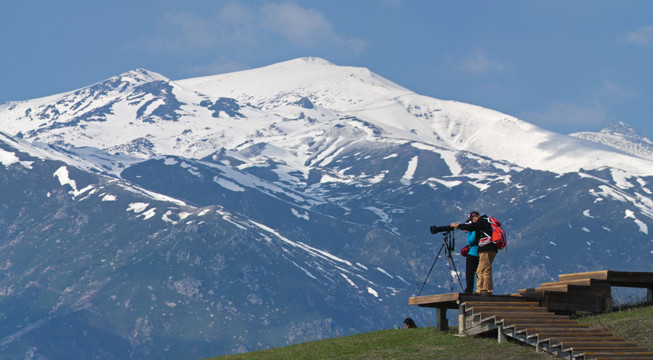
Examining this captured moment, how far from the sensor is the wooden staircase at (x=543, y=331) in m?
28.5

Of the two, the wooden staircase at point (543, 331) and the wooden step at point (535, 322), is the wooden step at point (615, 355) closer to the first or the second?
the wooden staircase at point (543, 331)

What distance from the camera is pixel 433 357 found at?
30594mm

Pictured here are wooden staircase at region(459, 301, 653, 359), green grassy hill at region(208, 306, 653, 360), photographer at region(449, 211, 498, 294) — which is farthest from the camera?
photographer at region(449, 211, 498, 294)

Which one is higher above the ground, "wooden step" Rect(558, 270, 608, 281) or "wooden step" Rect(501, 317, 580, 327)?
"wooden step" Rect(558, 270, 608, 281)

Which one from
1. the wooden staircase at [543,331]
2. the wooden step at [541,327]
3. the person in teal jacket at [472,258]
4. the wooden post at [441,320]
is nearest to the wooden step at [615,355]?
the wooden staircase at [543,331]

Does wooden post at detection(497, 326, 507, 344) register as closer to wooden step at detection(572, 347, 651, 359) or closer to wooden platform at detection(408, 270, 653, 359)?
wooden platform at detection(408, 270, 653, 359)

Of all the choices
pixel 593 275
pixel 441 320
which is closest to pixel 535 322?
pixel 441 320

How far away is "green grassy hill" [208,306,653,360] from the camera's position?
30422 mm

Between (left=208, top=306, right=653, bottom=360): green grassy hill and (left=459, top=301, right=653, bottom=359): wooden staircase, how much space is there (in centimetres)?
34

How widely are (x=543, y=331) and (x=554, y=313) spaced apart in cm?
379

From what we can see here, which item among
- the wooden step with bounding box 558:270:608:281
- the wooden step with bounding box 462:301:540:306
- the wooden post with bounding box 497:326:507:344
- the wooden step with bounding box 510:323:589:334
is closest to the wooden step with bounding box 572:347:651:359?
the wooden step with bounding box 510:323:589:334

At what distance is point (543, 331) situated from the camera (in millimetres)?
29578

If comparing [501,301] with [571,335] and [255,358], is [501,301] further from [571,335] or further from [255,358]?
[255,358]

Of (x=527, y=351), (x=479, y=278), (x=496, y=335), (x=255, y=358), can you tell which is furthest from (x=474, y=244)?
(x=255, y=358)
